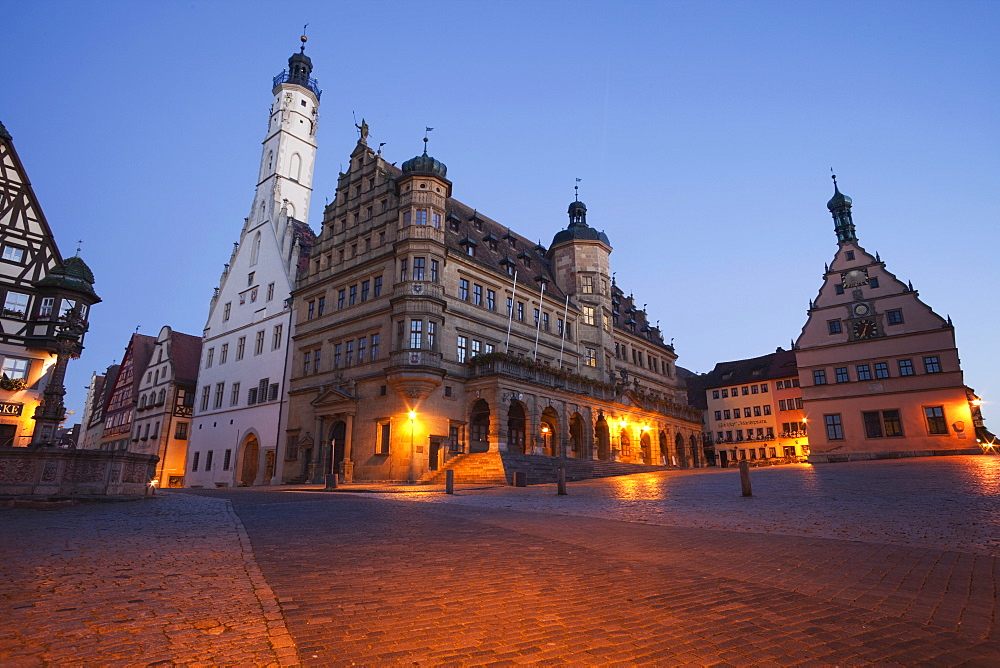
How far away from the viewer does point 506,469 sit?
1133 inches

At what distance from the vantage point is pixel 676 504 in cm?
1516

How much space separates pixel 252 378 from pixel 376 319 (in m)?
15.1

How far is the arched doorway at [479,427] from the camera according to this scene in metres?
36.2

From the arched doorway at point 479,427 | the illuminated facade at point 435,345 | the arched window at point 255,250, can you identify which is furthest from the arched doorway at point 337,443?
the arched window at point 255,250

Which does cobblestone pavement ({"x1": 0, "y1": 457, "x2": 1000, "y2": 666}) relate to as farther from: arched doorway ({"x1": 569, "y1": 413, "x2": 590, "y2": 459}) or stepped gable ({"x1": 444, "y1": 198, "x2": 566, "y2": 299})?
stepped gable ({"x1": 444, "y1": 198, "x2": 566, "y2": 299})

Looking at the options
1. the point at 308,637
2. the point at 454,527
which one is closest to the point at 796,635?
the point at 308,637

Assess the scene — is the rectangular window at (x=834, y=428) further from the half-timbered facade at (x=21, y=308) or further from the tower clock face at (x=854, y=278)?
the half-timbered facade at (x=21, y=308)

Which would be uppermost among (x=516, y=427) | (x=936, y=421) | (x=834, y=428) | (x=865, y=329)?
(x=865, y=329)

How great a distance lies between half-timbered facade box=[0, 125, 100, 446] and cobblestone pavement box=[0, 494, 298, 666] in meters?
30.1

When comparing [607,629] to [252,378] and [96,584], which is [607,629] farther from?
[252,378]

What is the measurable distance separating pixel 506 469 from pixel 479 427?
8582mm

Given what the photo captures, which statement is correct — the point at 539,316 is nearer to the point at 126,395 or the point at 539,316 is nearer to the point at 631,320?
the point at 631,320

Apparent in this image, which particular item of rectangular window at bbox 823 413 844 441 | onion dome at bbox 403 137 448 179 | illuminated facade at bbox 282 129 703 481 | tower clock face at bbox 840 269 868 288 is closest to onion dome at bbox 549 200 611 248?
illuminated facade at bbox 282 129 703 481

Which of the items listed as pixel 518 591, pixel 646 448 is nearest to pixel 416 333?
pixel 646 448
